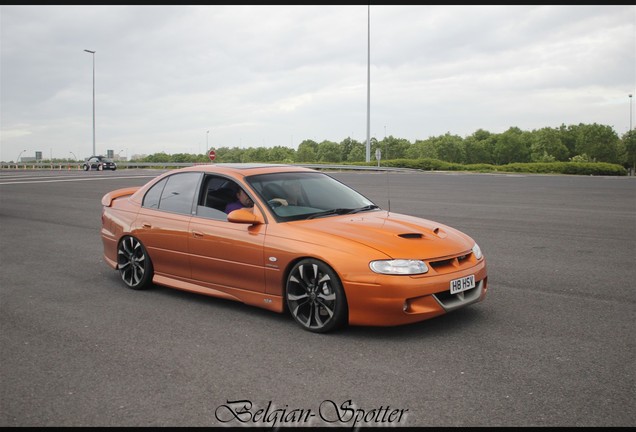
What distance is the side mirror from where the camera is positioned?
5.56 meters

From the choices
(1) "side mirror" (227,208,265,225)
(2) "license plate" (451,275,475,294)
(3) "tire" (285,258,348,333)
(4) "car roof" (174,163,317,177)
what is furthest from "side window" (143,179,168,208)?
(2) "license plate" (451,275,475,294)

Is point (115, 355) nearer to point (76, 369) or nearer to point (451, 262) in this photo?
point (76, 369)

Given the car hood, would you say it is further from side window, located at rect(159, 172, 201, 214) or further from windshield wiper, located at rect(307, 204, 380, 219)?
side window, located at rect(159, 172, 201, 214)

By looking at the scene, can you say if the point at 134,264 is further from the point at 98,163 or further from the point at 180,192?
the point at 98,163

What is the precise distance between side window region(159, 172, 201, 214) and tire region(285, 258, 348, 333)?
65.4 inches

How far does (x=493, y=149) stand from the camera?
5876 inches

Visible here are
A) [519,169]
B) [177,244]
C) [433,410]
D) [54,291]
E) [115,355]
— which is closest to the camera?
[433,410]

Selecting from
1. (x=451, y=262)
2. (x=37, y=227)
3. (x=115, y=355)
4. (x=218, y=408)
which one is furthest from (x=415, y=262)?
(x=37, y=227)

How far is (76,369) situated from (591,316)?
14.1 feet

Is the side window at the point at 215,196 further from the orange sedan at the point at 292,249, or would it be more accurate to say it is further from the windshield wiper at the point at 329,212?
the windshield wiper at the point at 329,212

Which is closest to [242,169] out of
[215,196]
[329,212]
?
[215,196]

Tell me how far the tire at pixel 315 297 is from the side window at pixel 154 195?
7.40ft

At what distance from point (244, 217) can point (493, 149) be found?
151 meters

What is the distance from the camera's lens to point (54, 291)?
6.91 m
